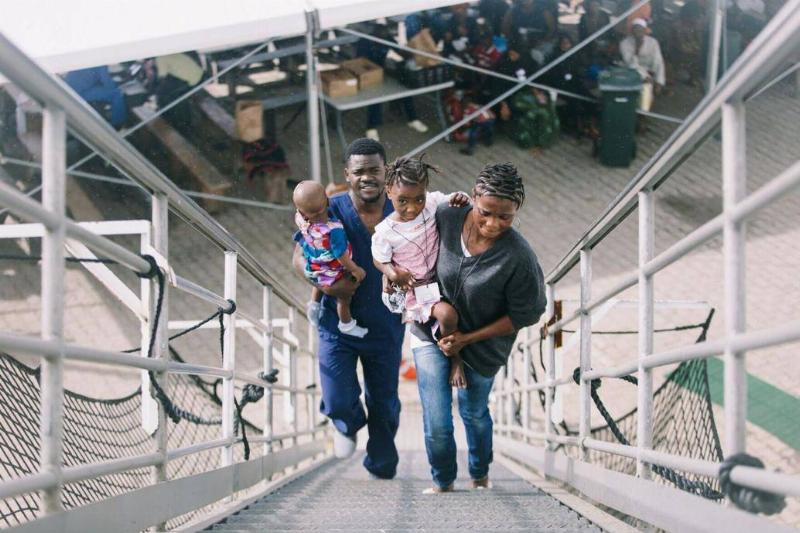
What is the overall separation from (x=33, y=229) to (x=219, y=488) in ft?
4.58

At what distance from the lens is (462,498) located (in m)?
4.01

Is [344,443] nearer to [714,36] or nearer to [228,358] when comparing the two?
[228,358]

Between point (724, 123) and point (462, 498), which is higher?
point (724, 123)

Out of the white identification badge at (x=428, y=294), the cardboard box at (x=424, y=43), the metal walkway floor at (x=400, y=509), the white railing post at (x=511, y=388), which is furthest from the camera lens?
the cardboard box at (x=424, y=43)

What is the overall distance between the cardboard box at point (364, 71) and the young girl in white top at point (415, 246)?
8275mm

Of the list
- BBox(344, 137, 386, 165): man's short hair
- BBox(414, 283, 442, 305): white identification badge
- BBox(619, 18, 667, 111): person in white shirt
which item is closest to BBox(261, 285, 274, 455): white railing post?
BBox(344, 137, 386, 165): man's short hair

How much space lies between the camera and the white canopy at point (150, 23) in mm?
7863

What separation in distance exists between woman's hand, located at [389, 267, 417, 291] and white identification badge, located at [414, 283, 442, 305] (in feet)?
→ 0.16

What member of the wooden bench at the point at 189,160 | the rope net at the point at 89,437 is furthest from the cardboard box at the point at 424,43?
the rope net at the point at 89,437

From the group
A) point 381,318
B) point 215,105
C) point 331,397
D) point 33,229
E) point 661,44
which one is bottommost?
point 331,397

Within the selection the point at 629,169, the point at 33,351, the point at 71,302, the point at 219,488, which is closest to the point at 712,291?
the point at 629,169

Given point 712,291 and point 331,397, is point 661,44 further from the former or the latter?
point 331,397

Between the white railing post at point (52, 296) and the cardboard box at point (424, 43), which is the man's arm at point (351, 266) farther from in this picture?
the cardboard box at point (424, 43)

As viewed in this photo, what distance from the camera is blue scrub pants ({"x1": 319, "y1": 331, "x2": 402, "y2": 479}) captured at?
4773 millimetres
